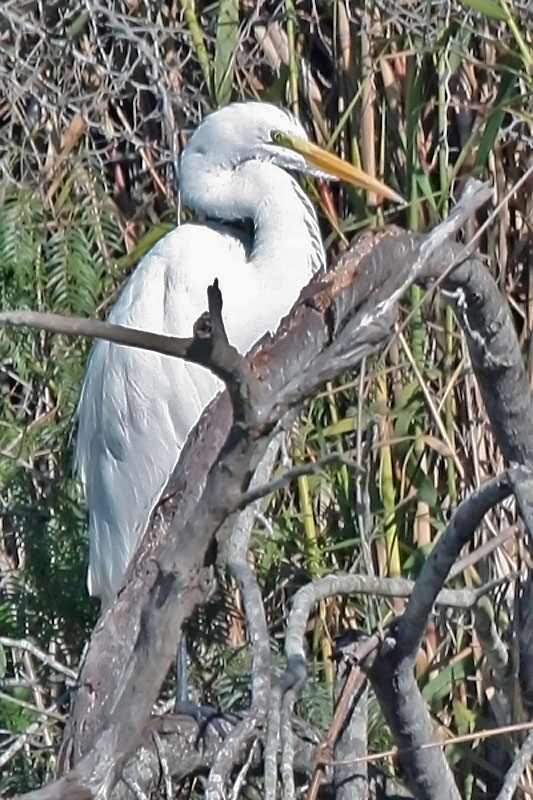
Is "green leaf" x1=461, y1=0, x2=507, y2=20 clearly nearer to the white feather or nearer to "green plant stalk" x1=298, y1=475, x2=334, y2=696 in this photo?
the white feather

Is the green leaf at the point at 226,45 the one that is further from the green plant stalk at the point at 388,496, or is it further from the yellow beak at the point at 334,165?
the green plant stalk at the point at 388,496

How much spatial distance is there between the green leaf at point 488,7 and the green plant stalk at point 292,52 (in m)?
0.45

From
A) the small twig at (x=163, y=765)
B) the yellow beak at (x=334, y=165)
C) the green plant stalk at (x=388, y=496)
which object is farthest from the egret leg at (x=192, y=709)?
the yellow beak at (x=334, y=165)

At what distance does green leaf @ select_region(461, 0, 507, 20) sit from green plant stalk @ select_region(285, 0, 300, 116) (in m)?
0.45

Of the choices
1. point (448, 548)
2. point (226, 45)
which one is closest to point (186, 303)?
point (226, 45)

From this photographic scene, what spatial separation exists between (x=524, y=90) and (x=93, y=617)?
0.97m

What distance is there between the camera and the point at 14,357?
85.1 inches

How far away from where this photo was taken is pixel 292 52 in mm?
2098

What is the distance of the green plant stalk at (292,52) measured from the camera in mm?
2094

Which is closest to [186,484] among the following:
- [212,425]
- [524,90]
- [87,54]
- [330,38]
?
[212,425]

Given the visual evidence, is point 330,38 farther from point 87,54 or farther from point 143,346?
point 143,346

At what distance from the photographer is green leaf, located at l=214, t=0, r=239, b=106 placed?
210 cm

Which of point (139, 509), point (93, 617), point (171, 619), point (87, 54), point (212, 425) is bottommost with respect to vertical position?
point (171, 619)

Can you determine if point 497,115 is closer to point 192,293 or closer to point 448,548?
point 192,293
